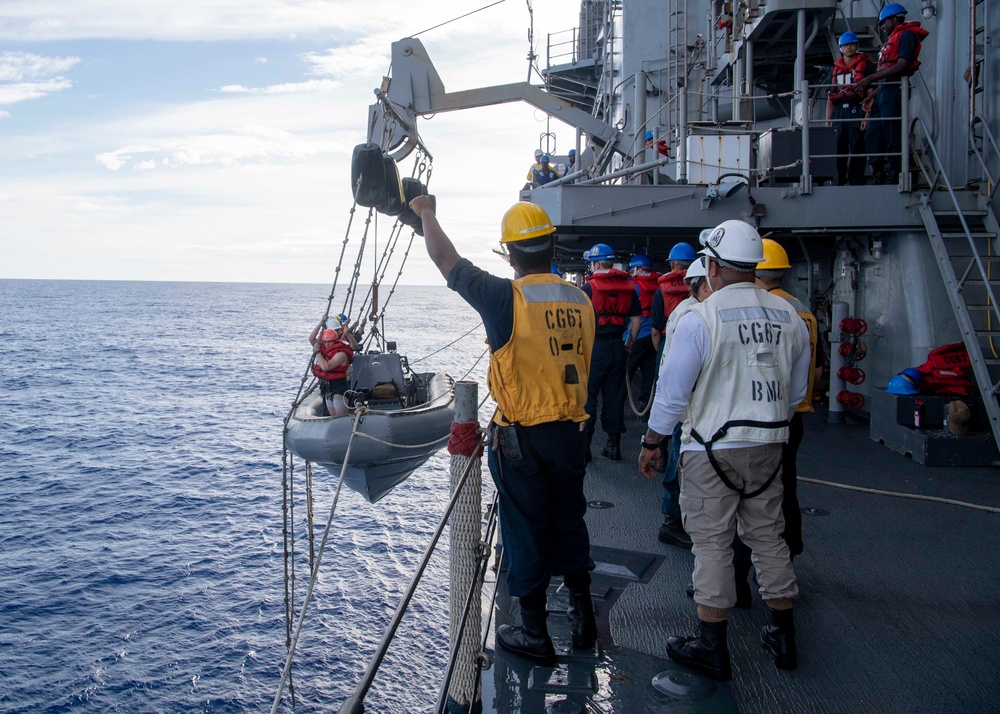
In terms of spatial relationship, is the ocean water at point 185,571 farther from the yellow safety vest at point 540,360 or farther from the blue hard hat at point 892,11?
the blue hard hat at point 892,11

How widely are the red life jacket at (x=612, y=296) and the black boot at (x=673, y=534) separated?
2407 millimetres

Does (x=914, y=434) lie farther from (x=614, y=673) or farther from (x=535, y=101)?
(x=535, y=101)

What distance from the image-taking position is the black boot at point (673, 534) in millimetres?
4500

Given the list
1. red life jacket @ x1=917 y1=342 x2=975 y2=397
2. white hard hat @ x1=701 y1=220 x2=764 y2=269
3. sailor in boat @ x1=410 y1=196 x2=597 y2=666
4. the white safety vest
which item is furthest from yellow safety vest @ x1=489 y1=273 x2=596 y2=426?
red life jacket @ x1=917 y1=342 x2=975 y2=397

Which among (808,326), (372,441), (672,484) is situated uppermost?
(808,326)

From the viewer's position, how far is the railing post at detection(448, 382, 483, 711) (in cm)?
302

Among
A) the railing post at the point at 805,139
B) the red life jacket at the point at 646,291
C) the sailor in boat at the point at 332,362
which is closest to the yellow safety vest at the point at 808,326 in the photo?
the red life jacket at the point at 646,291

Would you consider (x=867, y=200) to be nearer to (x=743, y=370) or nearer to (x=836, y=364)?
(x=836, y=364)

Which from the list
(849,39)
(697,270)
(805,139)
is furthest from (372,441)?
(849,39)

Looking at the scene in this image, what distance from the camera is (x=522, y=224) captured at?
2975mm

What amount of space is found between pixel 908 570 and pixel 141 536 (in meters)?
13.8

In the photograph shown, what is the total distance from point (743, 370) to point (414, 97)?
916 cm

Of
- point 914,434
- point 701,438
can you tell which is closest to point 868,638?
point 701,438

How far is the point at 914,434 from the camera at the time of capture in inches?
260
